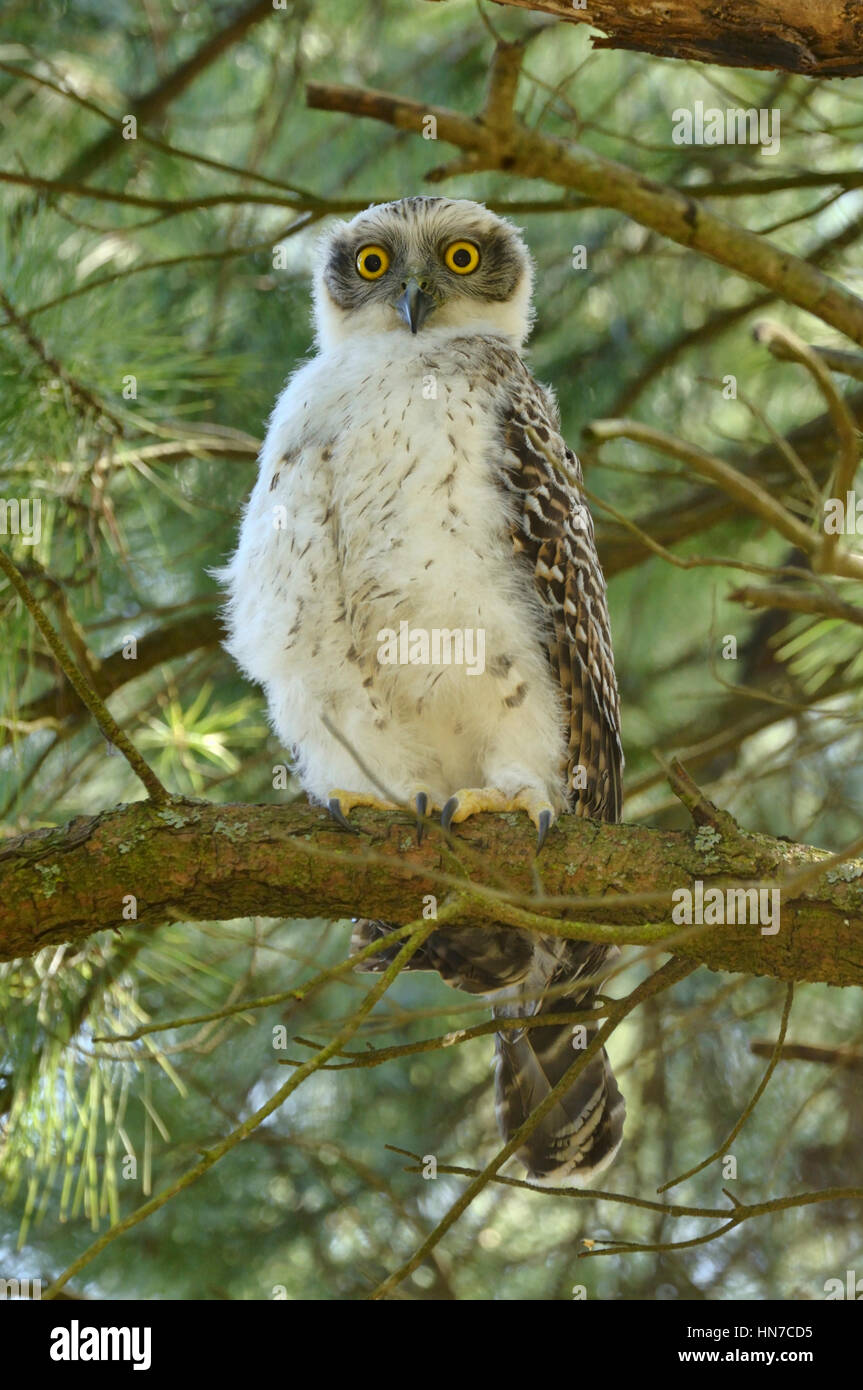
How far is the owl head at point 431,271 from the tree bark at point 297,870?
1788 mm

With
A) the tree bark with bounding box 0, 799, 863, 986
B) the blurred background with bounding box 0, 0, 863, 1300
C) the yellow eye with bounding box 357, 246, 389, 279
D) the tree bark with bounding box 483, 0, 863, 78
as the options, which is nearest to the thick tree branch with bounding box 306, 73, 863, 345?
the tree bark with bounding box 483, 0, 863, 78

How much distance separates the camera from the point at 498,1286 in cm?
511

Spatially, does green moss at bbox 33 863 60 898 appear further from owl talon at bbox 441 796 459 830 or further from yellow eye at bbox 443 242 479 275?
yellow eye at bbox 443 242 479 275

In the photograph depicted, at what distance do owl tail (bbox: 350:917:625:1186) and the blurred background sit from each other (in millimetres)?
730

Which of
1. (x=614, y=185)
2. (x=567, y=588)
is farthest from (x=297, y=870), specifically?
(x=614, y=185)

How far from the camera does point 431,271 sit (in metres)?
4.34

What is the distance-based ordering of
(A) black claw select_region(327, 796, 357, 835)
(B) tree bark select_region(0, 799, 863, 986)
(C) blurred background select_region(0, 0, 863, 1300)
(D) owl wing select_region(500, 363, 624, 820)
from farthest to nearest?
(C) blurred background select_region(0, 0, 863, 1300) → (D) owl wing select_region(500, 363, 624, 820) → (A) black claw select_region(327, 796, 357, 835) → (B) tree bark select_region(0, 799, 863, 986)

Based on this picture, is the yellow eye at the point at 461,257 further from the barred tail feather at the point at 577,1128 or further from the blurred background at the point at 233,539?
the barred tail feather at the point at 577,1128

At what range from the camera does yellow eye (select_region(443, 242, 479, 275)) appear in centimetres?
440

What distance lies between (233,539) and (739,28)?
9.16ft

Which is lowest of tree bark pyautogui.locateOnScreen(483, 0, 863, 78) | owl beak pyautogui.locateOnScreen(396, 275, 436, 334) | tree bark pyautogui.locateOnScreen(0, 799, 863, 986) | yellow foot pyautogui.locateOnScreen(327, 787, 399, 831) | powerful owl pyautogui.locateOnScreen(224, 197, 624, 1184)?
tree bark pyautogui.locateOnScreen(0, 799, 863, 986)

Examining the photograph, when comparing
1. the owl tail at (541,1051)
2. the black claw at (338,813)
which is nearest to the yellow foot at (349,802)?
the black claw at (338,813)

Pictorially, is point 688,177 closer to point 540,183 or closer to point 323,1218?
point 540,183

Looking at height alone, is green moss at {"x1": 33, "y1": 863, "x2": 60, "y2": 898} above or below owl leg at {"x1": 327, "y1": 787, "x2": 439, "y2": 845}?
below
